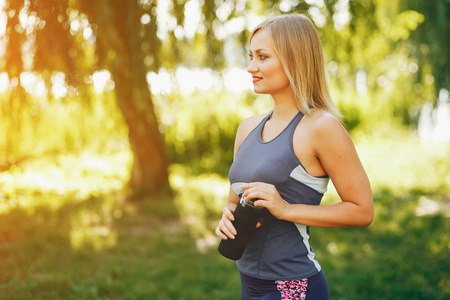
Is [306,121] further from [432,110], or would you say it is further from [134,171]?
[432,110]

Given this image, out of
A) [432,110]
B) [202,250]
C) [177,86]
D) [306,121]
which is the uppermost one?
[177,86]

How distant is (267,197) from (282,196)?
14 centimetres

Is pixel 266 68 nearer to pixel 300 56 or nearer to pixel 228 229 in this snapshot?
pixel 300 56

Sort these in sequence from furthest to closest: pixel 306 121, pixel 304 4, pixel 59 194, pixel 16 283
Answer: pixel 59 194, pixel 304 4, pixel 16 283, pixel 306 121

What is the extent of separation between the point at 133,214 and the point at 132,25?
126 inches

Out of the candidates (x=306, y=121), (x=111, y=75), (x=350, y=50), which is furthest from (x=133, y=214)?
(x=306, y=121)

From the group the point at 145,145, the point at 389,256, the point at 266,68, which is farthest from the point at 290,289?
the point at 145,145

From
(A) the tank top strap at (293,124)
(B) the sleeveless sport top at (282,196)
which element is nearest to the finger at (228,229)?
(B) the sleeveless sport top at (282,196)

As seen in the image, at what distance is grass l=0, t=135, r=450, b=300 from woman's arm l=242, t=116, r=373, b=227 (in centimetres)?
239

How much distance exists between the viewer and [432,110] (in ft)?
24.6

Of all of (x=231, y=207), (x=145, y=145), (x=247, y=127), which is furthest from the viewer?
(x=145, y=145)

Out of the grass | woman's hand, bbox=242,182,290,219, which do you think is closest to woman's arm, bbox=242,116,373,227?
woman's hand, bbox=242,182,290,219

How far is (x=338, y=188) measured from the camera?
5.31 feet

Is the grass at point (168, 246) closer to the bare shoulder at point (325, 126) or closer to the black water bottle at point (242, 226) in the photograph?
the black water bottle at point (242, 226)
